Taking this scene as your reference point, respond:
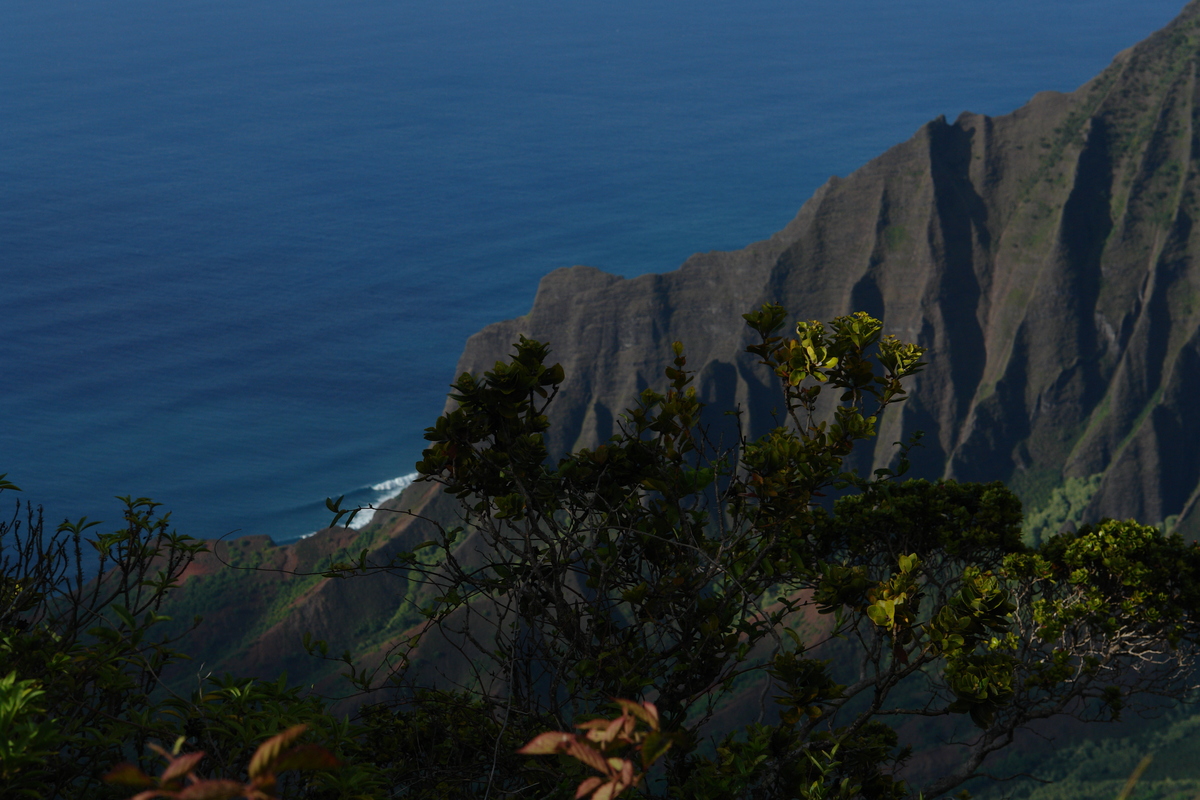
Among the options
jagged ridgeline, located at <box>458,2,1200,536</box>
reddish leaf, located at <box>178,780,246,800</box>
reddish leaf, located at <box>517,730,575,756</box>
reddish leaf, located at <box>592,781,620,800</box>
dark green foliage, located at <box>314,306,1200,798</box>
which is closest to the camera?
reddish leaf, located at <box>178,780,246,800</box>

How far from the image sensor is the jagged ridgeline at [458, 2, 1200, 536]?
123m

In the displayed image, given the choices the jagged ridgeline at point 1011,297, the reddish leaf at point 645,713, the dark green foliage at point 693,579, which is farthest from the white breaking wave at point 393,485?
the reddish leaf at point 645,713

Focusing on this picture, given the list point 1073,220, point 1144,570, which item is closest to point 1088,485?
point 1073,220

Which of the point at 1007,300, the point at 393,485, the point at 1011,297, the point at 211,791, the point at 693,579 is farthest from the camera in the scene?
the point at 393,485

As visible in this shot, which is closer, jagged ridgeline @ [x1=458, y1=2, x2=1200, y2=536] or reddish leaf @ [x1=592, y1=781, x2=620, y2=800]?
reddish leaf @ [x1=592, y1=781, x2=620, y2=800]

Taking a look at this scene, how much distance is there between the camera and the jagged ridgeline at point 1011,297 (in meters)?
123

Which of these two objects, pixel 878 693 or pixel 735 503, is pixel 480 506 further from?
pixel 878 693

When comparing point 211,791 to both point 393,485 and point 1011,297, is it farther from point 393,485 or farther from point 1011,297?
point 393,485

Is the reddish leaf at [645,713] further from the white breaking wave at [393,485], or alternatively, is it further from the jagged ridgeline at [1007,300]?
the white breaking wave at [393,485]

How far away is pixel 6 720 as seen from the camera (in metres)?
5.03

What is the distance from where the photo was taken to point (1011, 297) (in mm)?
→ 127875

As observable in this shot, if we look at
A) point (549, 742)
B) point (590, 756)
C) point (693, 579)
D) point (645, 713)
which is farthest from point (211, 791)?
point (693, 579)

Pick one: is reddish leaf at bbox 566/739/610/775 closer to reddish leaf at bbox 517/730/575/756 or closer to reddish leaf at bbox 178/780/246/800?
reddish leaf at bbox 517/730/575/756

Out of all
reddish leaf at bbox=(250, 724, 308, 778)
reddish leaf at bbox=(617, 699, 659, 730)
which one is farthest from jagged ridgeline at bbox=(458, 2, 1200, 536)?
reddish leaf at bbox=(250, 724, 308, 778)
